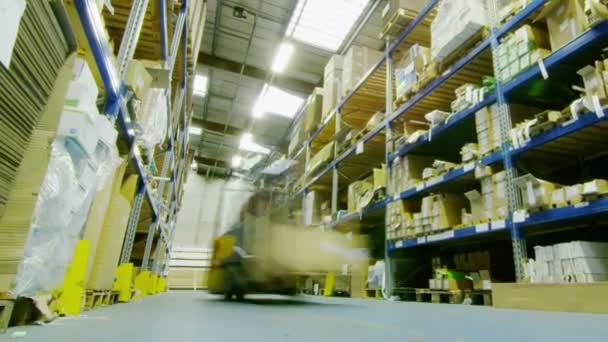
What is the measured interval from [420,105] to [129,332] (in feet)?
16.7

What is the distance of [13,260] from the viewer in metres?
1.39

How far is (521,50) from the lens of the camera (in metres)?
3.47

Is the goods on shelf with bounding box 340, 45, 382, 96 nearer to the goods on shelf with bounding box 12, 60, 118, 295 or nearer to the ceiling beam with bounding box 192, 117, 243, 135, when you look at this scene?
the goods on shelf with bounding box 12, 60, 118, 295

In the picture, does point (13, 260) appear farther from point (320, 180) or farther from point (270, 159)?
point (270, 159)

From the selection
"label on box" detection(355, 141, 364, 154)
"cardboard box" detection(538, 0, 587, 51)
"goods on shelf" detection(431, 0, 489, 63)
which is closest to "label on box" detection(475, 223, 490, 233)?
"cardboard box" detection(538, 0, 587, 51)

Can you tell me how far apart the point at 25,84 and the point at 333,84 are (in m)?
6.96

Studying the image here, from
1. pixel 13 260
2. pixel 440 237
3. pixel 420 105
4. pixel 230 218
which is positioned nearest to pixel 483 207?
pixel 440 237

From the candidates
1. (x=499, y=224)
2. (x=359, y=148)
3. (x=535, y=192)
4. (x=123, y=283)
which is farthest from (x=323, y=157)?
(x=535, y=192)

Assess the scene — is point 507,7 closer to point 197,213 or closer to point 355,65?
point 355,65

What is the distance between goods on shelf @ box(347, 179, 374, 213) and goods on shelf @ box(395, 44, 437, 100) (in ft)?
5.95

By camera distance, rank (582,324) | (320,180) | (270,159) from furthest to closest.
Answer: (270,159), (320,180), (582,324)

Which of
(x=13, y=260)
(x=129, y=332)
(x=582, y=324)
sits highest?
(x=13, y=260)

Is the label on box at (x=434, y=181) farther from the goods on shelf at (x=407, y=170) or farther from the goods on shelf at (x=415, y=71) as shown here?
the goods on shelf at (x=415, y=71)

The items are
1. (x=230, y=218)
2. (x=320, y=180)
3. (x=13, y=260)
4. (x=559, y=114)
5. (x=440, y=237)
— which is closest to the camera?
(x=13, y=260)
